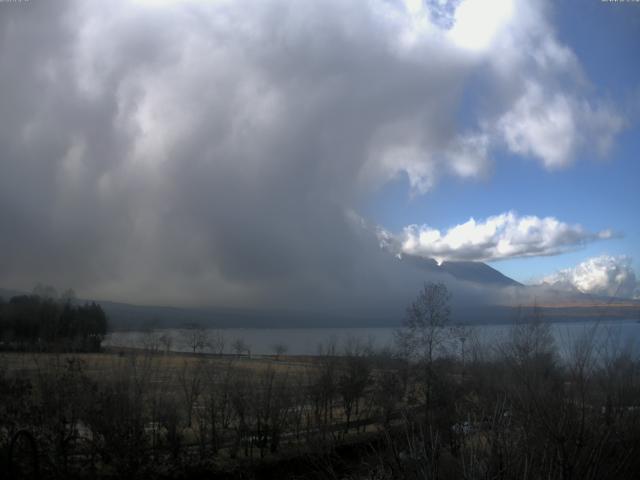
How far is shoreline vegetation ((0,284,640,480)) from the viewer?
11.3 metres

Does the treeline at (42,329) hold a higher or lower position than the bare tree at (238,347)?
higher

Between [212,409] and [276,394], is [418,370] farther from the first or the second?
[212,409]

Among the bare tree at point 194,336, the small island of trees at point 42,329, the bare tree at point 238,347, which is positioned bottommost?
the bare tree at point 238,347

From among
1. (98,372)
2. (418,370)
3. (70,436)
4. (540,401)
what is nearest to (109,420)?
(70,436)

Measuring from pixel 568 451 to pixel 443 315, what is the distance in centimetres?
5051

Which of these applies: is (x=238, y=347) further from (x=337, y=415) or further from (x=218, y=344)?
(x=337, y=415)

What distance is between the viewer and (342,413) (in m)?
44.8

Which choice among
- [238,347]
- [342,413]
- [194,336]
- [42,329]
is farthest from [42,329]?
[194,336]

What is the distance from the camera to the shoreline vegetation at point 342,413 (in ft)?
37.1

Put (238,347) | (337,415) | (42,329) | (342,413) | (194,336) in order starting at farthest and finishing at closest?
(194,336), (238,347), (337,415), (342,413), (42,329)

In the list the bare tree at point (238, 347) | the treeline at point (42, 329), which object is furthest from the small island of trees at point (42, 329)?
the bare tree at point (238, 347)

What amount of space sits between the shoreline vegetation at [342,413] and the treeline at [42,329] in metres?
0.92

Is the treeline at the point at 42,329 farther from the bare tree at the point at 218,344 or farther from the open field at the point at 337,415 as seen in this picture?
the bare tree at the point at 218,344

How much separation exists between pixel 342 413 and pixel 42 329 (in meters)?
22.8
